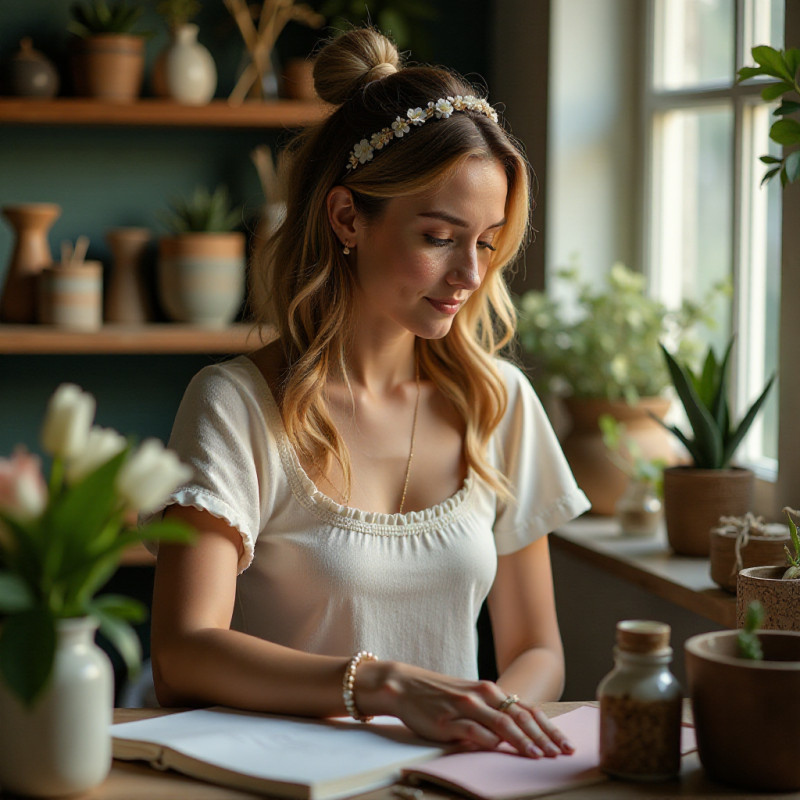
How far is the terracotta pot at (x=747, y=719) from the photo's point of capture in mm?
1078

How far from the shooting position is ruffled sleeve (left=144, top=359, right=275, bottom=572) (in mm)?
1630

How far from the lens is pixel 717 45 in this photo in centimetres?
268

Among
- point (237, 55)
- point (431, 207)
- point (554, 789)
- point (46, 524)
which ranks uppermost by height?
point (237, 55)

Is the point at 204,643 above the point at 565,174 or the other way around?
the other way around

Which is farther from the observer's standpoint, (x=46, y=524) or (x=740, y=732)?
(x=740, y=732)

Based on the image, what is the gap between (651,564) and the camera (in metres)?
2.20

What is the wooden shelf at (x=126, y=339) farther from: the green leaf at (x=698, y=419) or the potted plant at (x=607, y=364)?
the green leaf at (x=698, y=419)

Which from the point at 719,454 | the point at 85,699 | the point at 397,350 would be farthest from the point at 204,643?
the point at 719,454

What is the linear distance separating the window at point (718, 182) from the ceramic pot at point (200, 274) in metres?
1.07

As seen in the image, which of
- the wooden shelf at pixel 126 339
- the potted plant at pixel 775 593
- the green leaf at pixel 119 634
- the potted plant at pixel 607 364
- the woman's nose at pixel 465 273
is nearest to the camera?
the green leaf at pixel 119 634

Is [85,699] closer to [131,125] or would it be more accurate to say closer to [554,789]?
[554,789]

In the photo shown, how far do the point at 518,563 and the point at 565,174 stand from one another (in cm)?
128

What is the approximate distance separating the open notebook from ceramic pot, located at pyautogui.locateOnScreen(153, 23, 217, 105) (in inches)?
80.5

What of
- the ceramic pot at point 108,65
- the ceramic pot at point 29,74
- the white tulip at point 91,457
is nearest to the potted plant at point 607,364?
the ceramic pot at point 108,65
